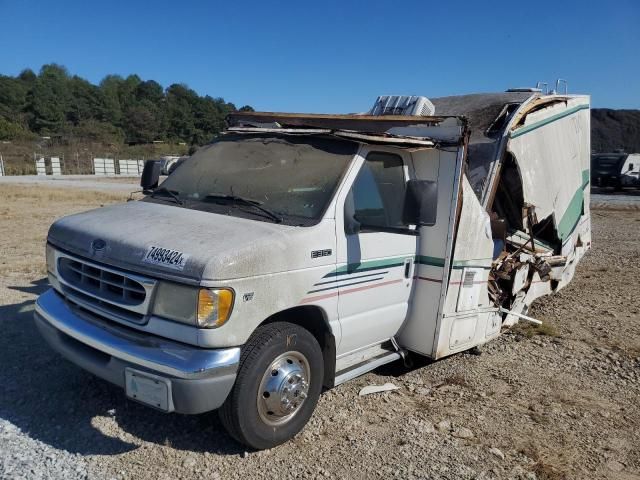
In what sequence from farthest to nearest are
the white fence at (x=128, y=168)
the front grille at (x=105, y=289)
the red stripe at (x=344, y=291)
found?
the white fence at (x=128, y=168), the red stripe at (x=344, y=291), the front grille at (x=105, y=289)

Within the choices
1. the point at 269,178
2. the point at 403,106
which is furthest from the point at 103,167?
the point at 269,178

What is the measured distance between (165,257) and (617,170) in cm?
3016

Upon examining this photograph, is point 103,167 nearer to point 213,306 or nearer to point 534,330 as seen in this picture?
point 534,330

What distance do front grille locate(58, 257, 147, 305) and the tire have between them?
0.78 m

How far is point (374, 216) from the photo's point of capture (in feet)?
13.6

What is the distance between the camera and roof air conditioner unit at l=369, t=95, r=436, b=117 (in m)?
5.99

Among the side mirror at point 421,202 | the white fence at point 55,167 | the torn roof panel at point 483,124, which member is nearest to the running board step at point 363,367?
the side mirror at point 421,202

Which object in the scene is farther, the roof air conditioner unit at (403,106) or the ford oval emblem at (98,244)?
the roof air conditioner unit at (403,106)

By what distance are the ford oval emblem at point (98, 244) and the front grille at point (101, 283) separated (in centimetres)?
12

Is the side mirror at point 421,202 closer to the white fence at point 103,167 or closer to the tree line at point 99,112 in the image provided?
the white fence at point 103,167

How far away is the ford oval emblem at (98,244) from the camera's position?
348cm

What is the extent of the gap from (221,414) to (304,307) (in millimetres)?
876

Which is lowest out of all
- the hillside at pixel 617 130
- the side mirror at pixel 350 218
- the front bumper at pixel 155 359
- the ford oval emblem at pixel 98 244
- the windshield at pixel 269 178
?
the front bumper at pixel 155 359

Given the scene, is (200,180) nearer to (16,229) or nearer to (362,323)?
(362,323)
